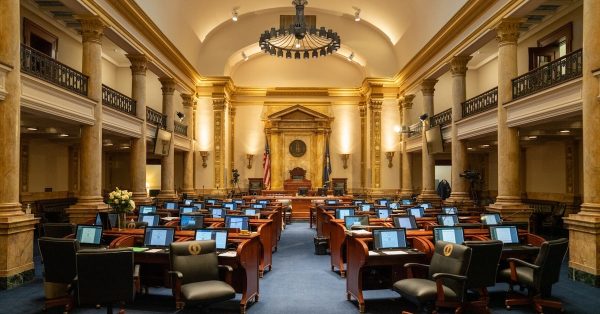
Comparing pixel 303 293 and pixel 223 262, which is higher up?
pixel 223 262

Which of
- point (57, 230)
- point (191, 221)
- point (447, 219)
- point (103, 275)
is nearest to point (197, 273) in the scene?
point (103, 275)

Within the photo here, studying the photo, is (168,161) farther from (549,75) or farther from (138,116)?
(549,75)

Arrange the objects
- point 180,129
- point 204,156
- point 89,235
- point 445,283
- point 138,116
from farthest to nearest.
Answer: point 204,156, point 180,129, point 138,116, point 89,235, point 445,283

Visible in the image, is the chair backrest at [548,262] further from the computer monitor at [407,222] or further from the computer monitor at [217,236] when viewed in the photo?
the computer monitor at [217,236]

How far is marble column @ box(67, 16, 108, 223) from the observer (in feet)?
36.3

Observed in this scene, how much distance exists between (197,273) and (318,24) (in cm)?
1874

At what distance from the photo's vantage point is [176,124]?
20016mm

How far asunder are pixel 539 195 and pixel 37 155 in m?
19.5

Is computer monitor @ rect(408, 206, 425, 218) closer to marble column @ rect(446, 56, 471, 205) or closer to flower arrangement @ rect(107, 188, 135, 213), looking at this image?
marble column @ rect(446, 56, 471, 205)

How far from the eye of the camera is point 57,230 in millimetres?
8078

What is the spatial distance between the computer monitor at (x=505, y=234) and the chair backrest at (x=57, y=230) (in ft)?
25.0

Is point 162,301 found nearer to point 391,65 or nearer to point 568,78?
point 568,78

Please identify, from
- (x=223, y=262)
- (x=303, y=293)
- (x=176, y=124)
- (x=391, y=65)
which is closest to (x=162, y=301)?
(x=223, y=262)

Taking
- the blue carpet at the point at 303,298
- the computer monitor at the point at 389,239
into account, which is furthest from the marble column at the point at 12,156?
the computer monitor at the point at 389,239
